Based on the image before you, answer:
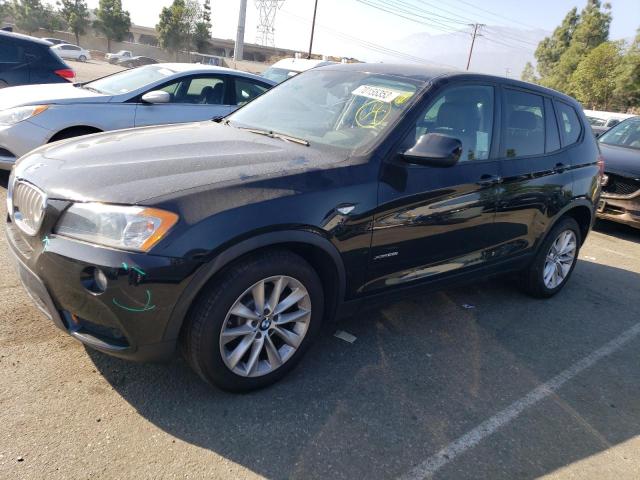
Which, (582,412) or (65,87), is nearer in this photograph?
(582,412)

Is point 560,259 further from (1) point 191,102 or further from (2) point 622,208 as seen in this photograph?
(1) point 191,102

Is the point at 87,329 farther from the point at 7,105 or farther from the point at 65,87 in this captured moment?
the point at 65,87

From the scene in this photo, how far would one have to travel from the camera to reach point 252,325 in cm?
258

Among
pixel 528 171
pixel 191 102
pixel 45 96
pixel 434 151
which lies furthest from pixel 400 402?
pixel 45 96

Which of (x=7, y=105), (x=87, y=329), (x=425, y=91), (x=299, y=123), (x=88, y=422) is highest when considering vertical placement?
(x=425, y=91)

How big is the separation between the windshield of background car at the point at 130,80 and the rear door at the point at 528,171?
4234mm

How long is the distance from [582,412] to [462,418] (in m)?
0.80

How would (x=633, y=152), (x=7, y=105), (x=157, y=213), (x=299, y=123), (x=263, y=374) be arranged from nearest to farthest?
1. (x=157, y=213)
2. (x=263, y=374)
3. (x=299, y=123)
4. (x=7, y=105)
5. (x=633, y=152)

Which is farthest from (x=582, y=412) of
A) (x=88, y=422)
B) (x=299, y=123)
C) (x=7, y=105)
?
(x=7, y=105)

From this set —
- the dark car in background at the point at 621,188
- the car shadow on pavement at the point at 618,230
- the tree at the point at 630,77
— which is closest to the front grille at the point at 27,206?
the dark car in background at the point at 621,188

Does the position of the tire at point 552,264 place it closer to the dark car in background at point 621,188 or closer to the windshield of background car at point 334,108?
the windshield of background car at point 334,108

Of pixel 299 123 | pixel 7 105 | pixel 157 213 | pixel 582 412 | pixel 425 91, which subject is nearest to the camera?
pixel 157 213

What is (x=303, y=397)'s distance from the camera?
2.74 meters

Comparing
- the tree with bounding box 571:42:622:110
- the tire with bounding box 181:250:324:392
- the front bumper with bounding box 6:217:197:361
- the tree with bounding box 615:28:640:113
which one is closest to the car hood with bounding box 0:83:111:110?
the front bumper with bounding box 6:217:197:361
